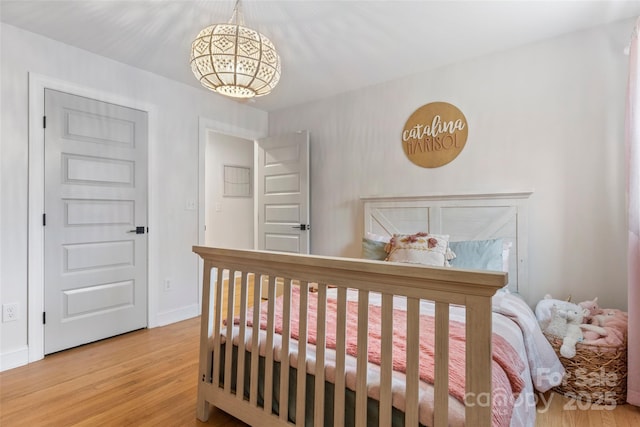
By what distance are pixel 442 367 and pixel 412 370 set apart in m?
0.10

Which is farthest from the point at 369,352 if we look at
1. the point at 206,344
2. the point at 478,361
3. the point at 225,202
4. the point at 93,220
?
the point at 225,202

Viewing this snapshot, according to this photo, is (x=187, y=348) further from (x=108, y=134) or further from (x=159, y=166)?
(x=108, y=134)

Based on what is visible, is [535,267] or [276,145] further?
[276,145]

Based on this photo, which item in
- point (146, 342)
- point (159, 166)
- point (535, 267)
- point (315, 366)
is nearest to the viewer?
point (315, 366)

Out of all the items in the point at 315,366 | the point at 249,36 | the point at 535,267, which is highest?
the point at 249,36

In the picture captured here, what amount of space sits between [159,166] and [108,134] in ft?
1.55

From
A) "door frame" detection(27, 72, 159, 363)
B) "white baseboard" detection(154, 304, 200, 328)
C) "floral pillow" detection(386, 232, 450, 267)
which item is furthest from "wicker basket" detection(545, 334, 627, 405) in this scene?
"door frame" detection(27, 72, 159, 363)

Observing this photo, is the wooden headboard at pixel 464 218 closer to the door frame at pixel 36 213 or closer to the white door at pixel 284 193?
the white door at pixel 284 193

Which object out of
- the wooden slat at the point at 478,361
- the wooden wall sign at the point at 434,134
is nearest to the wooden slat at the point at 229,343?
the wooden slat at the point at 478,361

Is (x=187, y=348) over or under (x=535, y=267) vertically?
under

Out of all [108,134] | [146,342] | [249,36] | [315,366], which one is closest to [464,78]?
[249,36]

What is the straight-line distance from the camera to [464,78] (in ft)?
9.06

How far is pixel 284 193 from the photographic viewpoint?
3.75 meters

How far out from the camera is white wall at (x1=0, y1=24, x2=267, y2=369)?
7.30 ft
